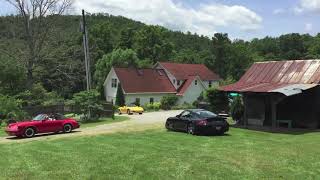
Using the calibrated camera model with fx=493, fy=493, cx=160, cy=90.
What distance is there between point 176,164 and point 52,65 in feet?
138

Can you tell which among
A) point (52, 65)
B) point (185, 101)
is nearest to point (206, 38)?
Result: point (185, 101)

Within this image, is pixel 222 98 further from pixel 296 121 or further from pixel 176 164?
pixel 176 164

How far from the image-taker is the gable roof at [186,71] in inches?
3093

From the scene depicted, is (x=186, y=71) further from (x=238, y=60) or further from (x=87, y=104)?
(x=87, y=104)

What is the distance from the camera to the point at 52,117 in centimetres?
2842

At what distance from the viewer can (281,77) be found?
→ 3259 cm

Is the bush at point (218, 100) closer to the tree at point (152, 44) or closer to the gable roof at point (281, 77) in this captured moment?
the gable roof at point (281, 77)

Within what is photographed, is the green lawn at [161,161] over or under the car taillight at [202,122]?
under

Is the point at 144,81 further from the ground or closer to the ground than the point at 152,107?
further from the ground

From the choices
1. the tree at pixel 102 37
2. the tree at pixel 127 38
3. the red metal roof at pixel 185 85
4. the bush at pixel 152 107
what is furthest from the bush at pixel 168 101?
the tree at pixel 127 38

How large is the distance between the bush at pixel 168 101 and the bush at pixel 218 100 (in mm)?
29739

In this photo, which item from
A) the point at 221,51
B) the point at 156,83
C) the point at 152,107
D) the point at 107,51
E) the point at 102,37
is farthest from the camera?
the point at 107,51

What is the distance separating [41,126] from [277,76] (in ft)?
51.8

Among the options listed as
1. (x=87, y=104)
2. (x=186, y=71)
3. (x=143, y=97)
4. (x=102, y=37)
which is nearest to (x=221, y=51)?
(x=186, y=71)
